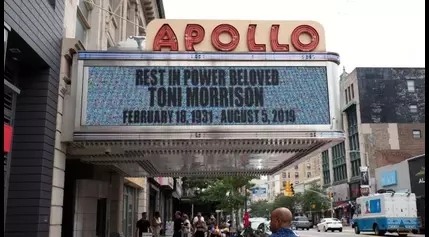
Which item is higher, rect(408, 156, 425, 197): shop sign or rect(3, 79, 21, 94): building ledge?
rect(408, 156, 425, 197): shop sign

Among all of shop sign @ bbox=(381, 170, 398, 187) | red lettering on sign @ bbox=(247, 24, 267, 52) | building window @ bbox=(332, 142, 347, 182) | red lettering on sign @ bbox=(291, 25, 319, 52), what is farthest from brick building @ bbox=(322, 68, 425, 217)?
red lettering on sign @ bbox=(247, 24, 267, 52)

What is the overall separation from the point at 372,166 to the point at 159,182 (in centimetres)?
4620

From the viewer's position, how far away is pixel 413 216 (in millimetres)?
30828

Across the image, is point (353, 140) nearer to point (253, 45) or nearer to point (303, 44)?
point (303, 44)

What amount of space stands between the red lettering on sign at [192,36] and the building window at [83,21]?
3.68 m

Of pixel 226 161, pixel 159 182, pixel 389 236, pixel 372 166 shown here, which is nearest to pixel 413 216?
pixel 389 236

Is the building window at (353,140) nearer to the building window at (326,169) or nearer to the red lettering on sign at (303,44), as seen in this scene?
the building window at (326,169)

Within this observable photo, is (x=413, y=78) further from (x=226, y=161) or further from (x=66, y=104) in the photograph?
(x=66, y=104)

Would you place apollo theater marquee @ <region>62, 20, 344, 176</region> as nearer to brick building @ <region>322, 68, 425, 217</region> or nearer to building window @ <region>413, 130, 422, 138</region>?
brick building @ <region>322, 68, 425, 217</region>

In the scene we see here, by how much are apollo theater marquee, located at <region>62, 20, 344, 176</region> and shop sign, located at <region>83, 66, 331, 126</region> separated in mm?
21

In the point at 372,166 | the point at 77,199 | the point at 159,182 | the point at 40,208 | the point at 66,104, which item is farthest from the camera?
the point at 372,166

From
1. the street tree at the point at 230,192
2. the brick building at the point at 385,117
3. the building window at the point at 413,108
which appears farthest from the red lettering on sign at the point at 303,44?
the building window at the point at 413,108

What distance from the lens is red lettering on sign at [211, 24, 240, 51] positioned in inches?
396

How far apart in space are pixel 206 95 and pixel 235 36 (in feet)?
5.16
